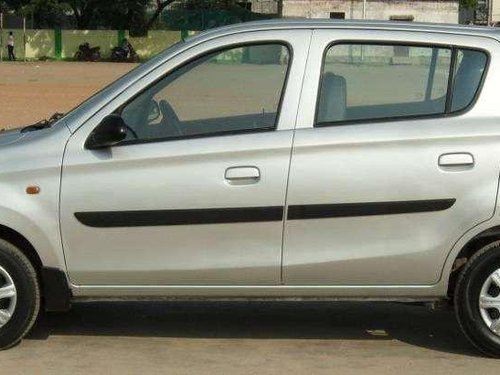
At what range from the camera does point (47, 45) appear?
56.4 m

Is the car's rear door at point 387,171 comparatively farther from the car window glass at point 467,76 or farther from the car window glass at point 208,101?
the car window glass at point 208,101

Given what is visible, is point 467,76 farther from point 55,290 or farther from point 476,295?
point 55,290

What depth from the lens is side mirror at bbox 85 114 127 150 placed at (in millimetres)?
5027

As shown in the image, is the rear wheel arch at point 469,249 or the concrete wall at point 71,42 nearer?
the rear wheel arch at point 469,249

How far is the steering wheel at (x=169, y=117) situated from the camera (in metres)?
5.21

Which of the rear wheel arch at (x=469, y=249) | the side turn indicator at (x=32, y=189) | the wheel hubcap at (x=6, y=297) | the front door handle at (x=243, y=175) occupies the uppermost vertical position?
the front door handle at (x=243, y=175)

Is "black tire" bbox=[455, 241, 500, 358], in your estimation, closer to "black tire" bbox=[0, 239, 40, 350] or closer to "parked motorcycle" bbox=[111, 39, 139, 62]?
"black tire" bbox=[0, 239, 40, 350]

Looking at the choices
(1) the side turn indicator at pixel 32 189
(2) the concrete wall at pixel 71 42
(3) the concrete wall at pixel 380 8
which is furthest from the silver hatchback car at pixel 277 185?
(3) the concrete wall at pixel 380 8

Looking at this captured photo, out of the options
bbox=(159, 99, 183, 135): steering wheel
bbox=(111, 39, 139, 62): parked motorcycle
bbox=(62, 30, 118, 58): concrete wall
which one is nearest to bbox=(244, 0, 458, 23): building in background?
bbox=(62, 30, 118, 58): concrete wall

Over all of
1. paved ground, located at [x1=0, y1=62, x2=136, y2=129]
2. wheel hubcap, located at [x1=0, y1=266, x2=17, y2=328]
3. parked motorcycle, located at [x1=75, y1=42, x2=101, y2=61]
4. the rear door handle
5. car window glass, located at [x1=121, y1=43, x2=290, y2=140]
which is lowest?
parked motorcycle, located at [x1=75, y1=42, x2=101, y2=61]

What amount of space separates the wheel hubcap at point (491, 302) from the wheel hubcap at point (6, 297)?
2.59 m

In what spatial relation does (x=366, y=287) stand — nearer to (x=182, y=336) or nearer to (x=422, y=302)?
(x=422, y=302)

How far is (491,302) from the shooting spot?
509 centimetres

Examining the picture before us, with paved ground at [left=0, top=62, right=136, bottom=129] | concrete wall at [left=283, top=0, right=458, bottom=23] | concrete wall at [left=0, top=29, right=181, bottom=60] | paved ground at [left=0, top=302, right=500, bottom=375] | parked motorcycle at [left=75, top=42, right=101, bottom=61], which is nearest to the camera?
paved ground at [left=0, top=302, right=500, bottom=375]
